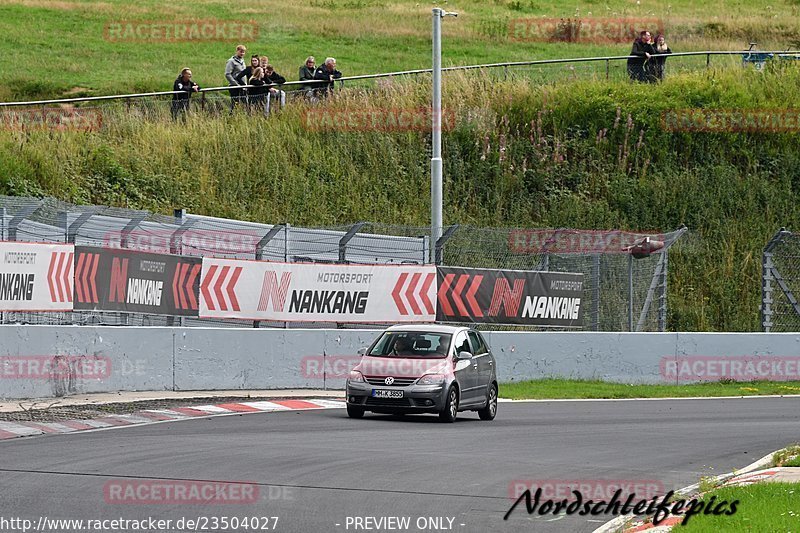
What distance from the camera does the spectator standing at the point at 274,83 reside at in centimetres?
3456

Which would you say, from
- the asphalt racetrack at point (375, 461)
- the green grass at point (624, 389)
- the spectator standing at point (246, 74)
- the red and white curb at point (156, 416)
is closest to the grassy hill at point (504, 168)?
the spectator standing at point (246, 74)

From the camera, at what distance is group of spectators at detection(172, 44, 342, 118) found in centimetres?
3372

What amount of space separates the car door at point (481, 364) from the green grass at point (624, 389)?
132 inches

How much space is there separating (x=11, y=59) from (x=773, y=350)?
1370 inches

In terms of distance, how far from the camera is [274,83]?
3419 centimetres

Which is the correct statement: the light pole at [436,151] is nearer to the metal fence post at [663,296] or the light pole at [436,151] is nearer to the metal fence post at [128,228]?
the metal fence post at [663,296]

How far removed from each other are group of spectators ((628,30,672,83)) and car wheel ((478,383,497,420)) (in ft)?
71.2

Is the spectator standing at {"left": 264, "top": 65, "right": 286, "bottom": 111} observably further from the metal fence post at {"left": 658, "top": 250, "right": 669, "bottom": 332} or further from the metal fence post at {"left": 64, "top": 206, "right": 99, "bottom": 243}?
the metal fence post at {"left": 64, "top": 206, "right": 99, "bottom": 243}

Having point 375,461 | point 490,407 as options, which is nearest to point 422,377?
point 490,407

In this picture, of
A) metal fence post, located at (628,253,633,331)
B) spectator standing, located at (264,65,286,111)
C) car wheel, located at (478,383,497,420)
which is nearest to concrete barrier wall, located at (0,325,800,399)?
metal fence post, located at (628,253,633,331)

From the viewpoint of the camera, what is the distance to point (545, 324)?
25719 mm

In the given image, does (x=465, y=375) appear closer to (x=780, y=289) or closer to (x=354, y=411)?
(x=354, y=411)

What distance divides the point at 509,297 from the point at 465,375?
709cm

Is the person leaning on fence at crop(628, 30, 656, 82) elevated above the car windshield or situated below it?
above
